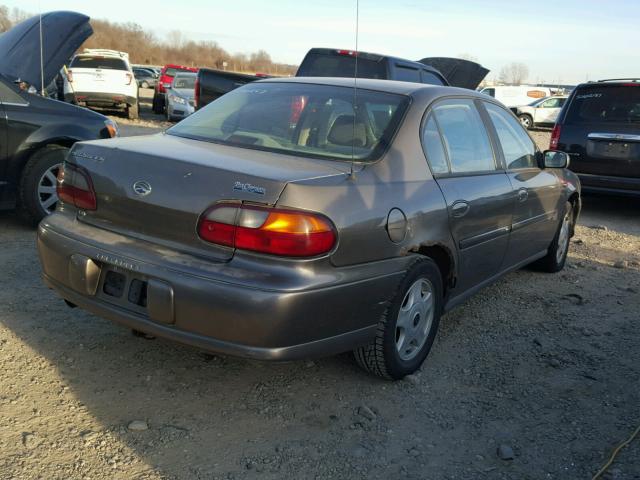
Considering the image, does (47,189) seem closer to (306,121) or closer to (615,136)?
(306,121)

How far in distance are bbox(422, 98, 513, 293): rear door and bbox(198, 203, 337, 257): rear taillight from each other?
3.51ft

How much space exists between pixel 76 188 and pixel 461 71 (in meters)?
11.6

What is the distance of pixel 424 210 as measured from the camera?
3336 mm

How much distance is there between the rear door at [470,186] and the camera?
12.0 feet

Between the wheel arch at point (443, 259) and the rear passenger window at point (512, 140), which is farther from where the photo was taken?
the rear passenger window at point (512, 140)

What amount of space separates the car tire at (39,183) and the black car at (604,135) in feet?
20.2

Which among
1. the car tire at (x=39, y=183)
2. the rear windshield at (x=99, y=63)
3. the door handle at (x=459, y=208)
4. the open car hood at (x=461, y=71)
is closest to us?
the door handle at (x=459, y=208)

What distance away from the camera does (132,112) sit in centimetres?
1845

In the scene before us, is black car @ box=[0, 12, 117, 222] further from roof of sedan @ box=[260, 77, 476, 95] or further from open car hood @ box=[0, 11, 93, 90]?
roof of sedan @ box=[260, 77, 476, 95]

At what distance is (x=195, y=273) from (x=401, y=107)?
155 cm

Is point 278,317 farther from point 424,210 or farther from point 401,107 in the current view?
point 401,107

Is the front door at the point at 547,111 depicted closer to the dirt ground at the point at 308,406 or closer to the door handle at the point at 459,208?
the dirt ground at the point at 308,406

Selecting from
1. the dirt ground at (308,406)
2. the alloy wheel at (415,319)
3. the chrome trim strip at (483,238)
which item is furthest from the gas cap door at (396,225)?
the dirt ground at (308,406)

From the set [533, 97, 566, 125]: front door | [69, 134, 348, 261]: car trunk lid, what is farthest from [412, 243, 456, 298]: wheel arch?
[533, 97, 566, 125]: front door
